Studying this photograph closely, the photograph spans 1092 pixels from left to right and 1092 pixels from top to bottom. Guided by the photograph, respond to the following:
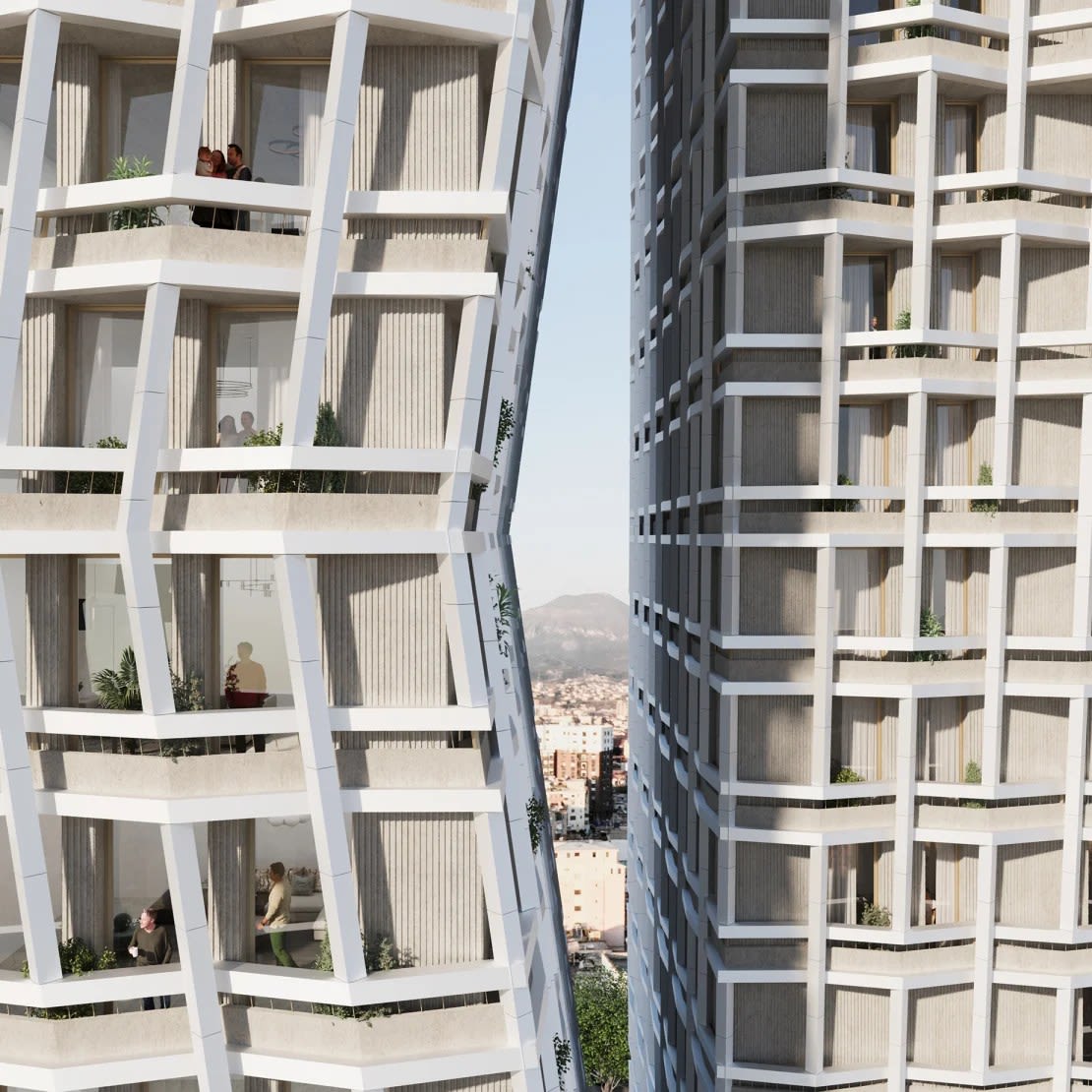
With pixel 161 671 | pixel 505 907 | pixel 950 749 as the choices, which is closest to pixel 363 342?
pixel 161 671

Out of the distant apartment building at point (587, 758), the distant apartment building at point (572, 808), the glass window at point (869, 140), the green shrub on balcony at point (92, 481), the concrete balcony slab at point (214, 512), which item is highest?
the glass window at point (869, 140)

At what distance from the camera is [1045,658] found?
2261 cm

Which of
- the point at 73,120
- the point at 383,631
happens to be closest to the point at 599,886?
the point at 383,631

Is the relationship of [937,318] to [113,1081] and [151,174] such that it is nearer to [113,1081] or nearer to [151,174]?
[151,174]

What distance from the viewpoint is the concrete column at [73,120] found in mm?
14406

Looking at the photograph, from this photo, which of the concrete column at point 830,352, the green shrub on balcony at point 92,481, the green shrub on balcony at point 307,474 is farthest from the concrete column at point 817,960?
the green shrub on balcony at point 92,481

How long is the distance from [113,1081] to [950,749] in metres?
17.8

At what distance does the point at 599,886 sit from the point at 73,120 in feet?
388

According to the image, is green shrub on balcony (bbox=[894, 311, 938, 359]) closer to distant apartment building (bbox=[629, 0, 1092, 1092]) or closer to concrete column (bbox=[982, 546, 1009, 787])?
distant apartment building (bbox=[629, 0, 1092, 1092])

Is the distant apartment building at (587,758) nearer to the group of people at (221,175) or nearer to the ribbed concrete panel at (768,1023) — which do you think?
the ribbed concrete panel at (768,1023)

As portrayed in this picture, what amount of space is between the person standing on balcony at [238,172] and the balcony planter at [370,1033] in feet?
37.4

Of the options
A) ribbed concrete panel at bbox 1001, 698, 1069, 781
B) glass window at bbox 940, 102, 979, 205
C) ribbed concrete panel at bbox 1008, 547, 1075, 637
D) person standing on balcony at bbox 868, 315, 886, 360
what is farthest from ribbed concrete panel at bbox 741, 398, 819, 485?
ribbed concrete panel at bbox 1001, 698, 1069, 781

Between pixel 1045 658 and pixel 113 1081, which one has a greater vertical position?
pixel 1045 658

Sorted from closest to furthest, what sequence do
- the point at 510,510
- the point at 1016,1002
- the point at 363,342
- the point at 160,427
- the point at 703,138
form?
the point at 160,427 < the point at 363,342 < the point at 1016,1002 < the point at 703,138 < the point at 510,510
